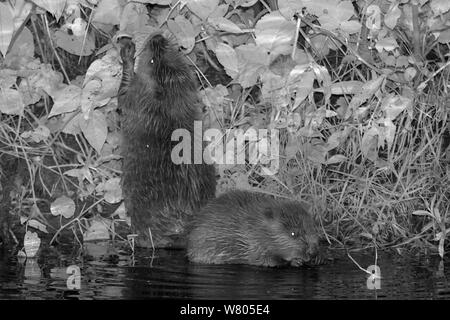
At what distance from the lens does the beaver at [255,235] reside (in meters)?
5.36

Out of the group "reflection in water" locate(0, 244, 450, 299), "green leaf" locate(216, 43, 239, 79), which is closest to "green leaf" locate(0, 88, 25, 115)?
"reflection in water" locate(0, 244, 450, 299)

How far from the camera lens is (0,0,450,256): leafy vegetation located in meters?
5.82

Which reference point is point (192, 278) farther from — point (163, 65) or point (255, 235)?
point (163, 65)

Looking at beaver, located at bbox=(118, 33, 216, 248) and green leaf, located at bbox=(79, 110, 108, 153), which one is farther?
green leaf, located at bbox=(79, 110, 108, 153)

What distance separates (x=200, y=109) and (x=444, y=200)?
4.22 feet

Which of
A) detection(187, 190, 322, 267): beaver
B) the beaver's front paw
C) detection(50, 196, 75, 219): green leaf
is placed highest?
the beaver's front paw

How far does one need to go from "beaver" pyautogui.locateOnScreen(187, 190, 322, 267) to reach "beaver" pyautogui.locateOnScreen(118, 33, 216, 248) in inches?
8.1

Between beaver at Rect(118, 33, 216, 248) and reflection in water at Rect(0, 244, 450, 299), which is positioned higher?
beaver at Rect(118, 33, 216, 248)

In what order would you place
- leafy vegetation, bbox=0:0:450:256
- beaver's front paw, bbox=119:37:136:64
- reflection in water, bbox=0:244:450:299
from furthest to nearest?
beaver's front paw, bbox=119:37:136:64 → leafy vegetation, bbox=0:0:450:256 → reflection in water, bbox=0:244:450:299

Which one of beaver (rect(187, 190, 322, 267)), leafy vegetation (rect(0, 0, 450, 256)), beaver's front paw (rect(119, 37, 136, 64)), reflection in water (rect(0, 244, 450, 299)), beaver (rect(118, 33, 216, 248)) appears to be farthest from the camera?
beaver's front paw (rect(119, 37, 136, 64))

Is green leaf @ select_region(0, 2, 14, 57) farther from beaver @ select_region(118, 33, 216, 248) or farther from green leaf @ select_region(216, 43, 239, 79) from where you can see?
green leaf @ select_region(216, 43, 239, 79)

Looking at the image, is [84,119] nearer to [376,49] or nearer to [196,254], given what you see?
[196,254]

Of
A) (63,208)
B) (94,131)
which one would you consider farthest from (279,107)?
(63,208)
